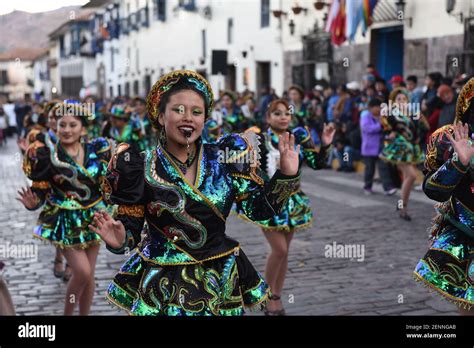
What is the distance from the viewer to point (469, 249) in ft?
13.6

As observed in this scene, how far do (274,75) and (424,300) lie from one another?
67.6 ft

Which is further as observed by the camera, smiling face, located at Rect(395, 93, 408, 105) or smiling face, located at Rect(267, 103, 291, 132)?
smiling face, located at Rect(395, 93, 408, 105)

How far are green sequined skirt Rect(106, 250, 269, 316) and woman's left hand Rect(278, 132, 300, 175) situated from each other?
1.83ft

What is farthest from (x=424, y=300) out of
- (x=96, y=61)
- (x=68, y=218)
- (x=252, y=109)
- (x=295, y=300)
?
(x=96, y=61)

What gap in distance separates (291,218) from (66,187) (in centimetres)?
203

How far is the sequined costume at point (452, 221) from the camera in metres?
4.07

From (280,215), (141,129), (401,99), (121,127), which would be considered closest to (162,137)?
(280,215)

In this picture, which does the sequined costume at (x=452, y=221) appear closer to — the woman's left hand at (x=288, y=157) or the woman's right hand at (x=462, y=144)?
the woman's right hand at (x=462, y=144)

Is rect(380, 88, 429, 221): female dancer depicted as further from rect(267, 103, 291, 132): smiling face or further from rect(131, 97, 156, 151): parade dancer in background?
rect(267, 103, 291, 132): smiling face

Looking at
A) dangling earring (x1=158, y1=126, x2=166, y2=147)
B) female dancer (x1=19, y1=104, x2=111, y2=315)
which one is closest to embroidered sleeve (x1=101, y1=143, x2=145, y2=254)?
dangling earring (x1=158, y1=126, x2=166, y2=147)

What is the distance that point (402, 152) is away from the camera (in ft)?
35.9

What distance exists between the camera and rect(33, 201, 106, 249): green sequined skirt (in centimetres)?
597

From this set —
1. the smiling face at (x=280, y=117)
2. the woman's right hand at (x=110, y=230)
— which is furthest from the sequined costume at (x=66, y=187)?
the woman's right hand at (x=110, y=230)

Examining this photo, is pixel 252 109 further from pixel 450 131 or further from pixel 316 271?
pixel 450 131
